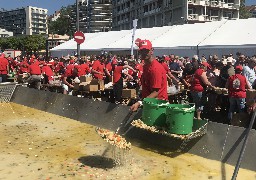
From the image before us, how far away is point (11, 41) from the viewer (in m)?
122

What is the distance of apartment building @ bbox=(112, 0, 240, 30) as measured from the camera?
78688 millimetres

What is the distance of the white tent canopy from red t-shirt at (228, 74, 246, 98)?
42.7ft

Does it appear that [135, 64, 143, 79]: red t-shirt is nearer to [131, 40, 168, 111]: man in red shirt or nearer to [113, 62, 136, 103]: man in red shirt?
[113, 62, 136, 103]: man in red shirt

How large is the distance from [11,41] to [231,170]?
12516 centimetres

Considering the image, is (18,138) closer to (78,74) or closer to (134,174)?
(134,174)

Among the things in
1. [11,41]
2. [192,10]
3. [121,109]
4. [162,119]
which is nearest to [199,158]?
[162,119]

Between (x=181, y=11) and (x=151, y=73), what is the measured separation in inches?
3035

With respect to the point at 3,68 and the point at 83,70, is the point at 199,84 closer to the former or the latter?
the point at 83,70

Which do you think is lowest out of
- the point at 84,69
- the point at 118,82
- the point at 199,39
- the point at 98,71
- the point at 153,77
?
the point at 118,82

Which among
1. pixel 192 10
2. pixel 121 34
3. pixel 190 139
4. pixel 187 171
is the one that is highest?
pixel 192 10

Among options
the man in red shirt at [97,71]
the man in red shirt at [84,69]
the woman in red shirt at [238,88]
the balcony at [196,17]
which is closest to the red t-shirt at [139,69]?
the man in red shirt at [97,71]

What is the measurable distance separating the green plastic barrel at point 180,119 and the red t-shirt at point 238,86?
3.39m

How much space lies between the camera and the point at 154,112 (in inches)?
299

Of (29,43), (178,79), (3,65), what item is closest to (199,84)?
(178,79)
